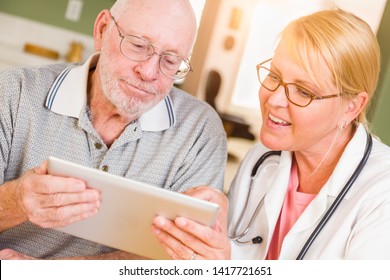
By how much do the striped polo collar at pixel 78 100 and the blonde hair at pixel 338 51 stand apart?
0.44m

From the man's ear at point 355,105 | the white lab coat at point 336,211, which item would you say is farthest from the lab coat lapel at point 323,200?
the man's ear at point 355,105

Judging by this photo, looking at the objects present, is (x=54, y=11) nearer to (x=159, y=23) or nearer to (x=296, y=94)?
(x=159, y=23)

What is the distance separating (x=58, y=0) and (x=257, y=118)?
197cm

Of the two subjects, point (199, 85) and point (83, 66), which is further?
point (199, 85)

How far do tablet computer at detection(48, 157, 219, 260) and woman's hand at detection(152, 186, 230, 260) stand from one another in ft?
0.06

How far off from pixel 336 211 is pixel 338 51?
0.46 m

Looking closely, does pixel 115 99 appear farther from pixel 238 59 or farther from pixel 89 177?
pixel 238 59

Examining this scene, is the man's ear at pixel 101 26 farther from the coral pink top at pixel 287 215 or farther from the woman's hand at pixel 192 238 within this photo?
the coral pink top at pixel 287 215

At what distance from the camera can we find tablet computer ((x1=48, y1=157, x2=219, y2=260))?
108 centimetres

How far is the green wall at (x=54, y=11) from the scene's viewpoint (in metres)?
3.92
